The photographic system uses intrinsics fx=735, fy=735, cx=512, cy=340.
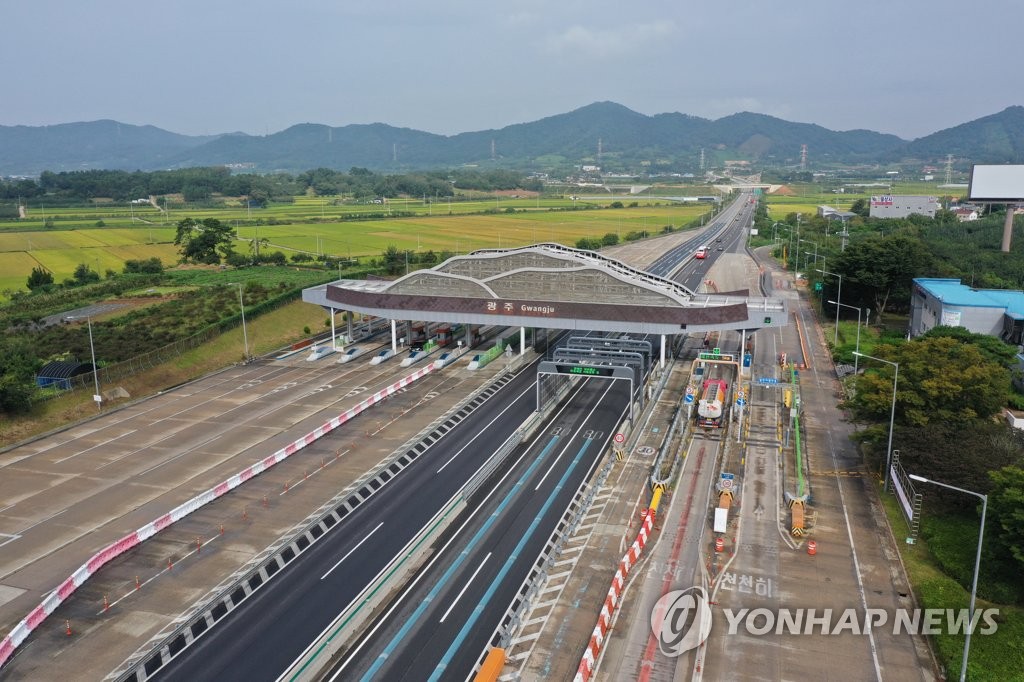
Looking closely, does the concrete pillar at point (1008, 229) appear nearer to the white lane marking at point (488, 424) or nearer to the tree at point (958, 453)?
the tree at point (958, 453)

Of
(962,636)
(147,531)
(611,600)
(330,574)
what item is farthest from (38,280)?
(962,636)

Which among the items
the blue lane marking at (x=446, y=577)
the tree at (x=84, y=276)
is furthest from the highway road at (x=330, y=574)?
the tree at (x=84, y=276)

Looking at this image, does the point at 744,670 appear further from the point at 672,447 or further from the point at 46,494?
the point at 46,494

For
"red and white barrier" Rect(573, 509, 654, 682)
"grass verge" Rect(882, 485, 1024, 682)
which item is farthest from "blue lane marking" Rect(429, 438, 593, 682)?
"grass verge" Rect(882, 485, 1024, 682)

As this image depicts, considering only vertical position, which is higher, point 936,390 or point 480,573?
point 936,390

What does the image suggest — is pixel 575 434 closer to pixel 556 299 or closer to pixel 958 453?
pixel 556 299

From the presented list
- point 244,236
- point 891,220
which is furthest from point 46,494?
point 891,220
